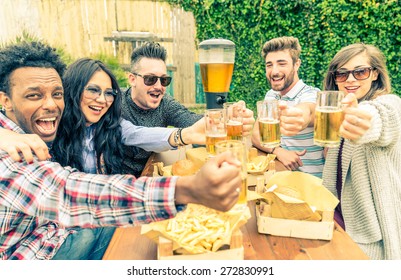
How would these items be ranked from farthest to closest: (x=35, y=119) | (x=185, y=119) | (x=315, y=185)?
(x=185, y=119) → (x=35, y=119) → (x=315, y=185)

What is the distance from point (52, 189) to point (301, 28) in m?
5.31

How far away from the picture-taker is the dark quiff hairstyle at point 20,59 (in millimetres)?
1475

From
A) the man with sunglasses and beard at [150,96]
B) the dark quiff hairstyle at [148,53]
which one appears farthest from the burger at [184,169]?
the dark quiff hairstyle at [148,53]

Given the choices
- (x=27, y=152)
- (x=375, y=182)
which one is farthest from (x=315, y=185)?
(x=27, y=152)

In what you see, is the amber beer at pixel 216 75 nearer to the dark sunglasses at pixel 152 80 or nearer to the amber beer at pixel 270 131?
the amber beer at pixel 270 131

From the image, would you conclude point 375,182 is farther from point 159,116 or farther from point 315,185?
point 159,116

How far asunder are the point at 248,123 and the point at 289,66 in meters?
1.59

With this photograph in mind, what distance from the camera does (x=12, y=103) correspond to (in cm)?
148

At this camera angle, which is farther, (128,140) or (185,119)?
(185,119)

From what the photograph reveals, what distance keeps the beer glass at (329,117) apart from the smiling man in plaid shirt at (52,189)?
0.73m

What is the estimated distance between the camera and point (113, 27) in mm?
6734

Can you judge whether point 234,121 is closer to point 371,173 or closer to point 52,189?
point 371,173

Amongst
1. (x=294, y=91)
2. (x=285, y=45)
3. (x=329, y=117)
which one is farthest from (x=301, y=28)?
(x=329, y=117)
